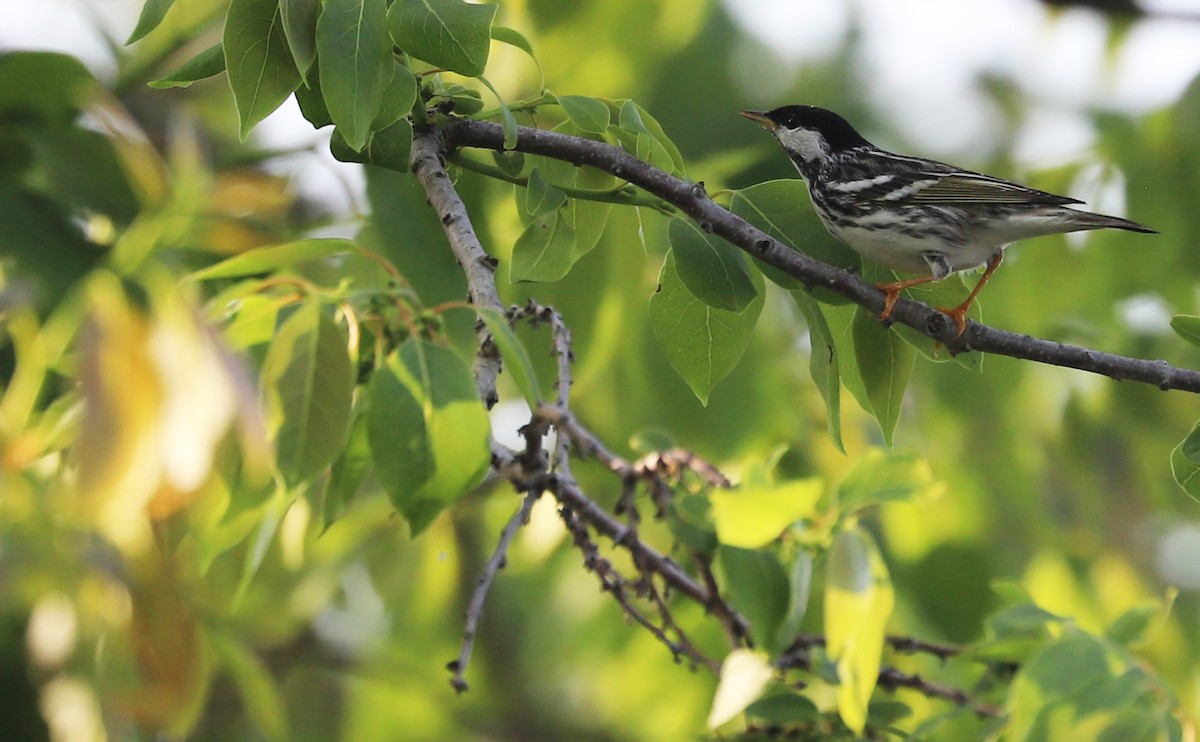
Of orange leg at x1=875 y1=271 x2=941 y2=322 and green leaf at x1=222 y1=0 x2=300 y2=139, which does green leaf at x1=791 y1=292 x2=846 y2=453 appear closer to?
orange leg at x1=875 y1=271 x2=941 y2=322

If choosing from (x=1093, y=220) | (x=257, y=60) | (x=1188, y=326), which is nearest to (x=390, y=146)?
(x=257, y=60)

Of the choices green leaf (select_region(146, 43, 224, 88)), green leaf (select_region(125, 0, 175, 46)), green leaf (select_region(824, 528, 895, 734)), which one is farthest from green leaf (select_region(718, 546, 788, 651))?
green leaf (select_region(125, 0, 175, 46))

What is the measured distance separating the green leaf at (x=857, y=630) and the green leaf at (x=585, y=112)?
0.95 meters

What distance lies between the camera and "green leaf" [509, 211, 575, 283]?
88.0 inches

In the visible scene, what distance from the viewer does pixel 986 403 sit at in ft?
18.8

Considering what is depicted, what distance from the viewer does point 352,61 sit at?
184 centimetres

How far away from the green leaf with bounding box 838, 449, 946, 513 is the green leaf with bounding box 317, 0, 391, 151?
1.33 metres

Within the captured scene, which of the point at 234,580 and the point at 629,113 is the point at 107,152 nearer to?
the point at 234,580

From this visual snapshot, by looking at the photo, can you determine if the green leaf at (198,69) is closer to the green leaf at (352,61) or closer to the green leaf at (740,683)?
the green leaf at (352,61)

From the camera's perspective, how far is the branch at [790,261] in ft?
6.68

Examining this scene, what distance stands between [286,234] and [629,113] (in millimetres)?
2487

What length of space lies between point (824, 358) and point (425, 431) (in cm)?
101

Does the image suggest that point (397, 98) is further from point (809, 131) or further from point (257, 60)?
point (809, 131)

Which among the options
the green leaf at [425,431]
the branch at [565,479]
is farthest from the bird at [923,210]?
the green leaf at [425,431]
